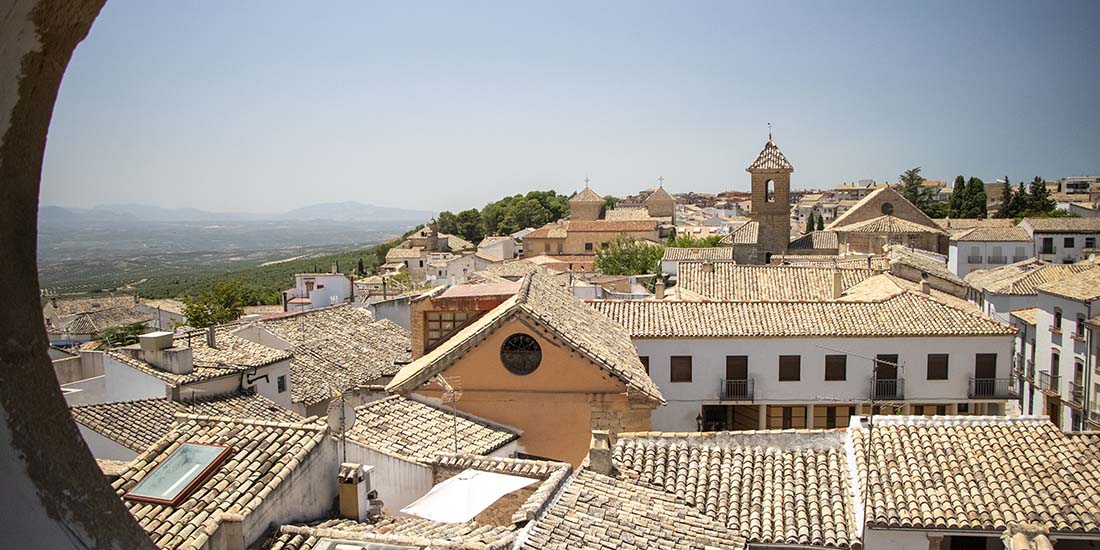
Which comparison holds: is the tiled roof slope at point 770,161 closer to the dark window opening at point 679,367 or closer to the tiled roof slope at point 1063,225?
the tiled roof slope at point 1063,225

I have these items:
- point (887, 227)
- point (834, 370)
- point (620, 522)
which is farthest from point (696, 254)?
point (620, 522)

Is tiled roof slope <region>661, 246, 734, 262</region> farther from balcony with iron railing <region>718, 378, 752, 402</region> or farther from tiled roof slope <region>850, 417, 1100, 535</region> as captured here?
tiled roof slope <region>850, 417, 1100, 535</region>

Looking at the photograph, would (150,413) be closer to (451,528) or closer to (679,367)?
(451,528)

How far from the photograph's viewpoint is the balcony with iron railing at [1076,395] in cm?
2595

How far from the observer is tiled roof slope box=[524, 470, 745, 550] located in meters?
8.73

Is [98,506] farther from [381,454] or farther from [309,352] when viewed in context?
[309,352]

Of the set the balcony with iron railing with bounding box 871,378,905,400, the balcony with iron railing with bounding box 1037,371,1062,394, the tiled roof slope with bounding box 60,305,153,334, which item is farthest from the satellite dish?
the tiled roof slope with bounding box 60,305,153,334

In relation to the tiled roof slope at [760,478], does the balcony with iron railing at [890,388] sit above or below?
below

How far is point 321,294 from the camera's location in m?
40.4

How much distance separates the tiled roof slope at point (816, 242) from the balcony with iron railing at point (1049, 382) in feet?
88.5

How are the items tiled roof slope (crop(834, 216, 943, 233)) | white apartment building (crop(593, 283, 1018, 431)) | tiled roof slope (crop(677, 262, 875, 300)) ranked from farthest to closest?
tiled roof slope (crop(834, 216, 943, 233))
tiled roof slope (crop(677, 262, 875, 300))
white apartment building (crop(593, 283, 1018, 431))

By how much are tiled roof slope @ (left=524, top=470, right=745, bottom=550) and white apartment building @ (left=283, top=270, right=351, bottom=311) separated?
3074cm

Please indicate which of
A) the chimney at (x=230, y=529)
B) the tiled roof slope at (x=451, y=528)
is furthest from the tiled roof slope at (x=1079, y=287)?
the chimney at (x=230, y=529)

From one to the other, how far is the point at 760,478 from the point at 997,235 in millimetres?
54275
